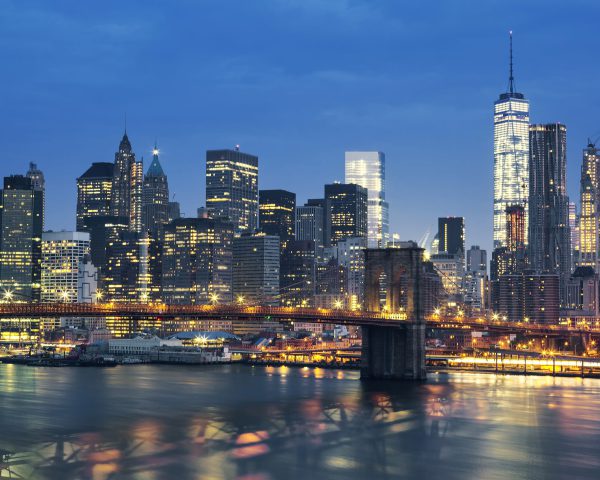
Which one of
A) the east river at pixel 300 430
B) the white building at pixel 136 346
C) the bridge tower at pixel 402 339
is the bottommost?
the east river at pixel 300 430

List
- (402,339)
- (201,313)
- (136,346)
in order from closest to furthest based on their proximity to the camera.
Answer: (201,313) → (402,339) → (136,346)

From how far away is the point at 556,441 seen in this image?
184ft

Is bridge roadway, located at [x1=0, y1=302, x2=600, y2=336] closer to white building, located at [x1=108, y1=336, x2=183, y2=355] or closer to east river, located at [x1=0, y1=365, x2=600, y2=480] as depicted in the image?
east river, located at [x1=0, y1=365, x2=600, y2=480]

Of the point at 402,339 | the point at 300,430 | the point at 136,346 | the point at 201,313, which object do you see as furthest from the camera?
the point at 136,346

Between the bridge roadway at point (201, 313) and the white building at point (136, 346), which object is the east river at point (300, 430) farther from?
the white building at point (136, 346)

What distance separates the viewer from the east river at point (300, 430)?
154 feet

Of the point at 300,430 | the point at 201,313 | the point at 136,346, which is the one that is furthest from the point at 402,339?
the point at 136,346

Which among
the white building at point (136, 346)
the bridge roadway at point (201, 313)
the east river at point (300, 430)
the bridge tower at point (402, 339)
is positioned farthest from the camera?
the white building at point (136, 346)

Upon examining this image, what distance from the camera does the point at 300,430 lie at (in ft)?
192

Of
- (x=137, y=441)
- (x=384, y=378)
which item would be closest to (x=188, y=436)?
(x=137, y=441)

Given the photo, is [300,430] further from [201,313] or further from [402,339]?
[402,339]

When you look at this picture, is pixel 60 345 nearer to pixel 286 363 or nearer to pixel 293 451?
pixel 286 363

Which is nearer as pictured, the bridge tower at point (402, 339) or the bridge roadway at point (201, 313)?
the bridge roadway at point (201, 313)

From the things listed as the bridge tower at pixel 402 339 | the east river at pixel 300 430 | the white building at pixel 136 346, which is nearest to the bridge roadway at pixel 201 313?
the bridge tower at pixel 402 339
